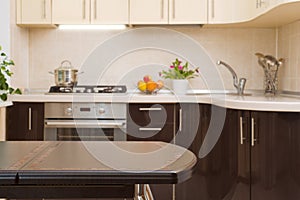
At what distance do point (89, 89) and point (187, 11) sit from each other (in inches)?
40.9

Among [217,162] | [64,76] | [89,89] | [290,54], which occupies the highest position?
[290,54]

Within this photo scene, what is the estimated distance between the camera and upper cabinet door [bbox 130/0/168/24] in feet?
11.3

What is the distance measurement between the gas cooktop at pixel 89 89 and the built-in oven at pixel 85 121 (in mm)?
304

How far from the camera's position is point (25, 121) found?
319cm

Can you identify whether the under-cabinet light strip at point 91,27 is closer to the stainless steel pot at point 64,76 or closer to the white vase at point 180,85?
the stainless steel pot at point 64,76

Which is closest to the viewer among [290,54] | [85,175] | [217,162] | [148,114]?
[85,175]

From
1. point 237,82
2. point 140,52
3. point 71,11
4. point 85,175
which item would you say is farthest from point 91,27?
point 85,175

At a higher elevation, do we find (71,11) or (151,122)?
(71,11)

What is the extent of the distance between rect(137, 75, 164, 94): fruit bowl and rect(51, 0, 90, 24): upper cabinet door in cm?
67

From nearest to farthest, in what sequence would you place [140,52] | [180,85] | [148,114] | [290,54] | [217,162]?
[217,162], [148,114], [290,54], [180,85], [140,52]

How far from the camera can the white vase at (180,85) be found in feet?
11.6

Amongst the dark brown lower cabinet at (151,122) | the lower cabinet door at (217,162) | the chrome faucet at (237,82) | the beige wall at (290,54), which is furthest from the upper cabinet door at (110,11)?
the beige wall at (290,54)

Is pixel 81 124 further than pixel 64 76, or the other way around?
pixel 64 76

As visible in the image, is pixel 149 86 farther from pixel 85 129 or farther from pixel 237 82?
pixel 237 82
